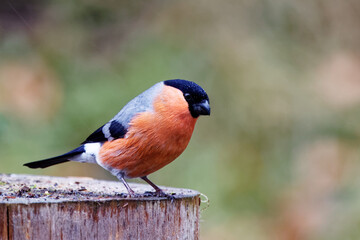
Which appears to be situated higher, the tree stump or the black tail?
the black tail

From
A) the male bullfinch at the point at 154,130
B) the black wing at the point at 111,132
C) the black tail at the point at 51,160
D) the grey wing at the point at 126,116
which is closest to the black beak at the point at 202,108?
the male bullfinch at the point at 154,130

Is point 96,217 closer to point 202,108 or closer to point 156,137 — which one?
point 156,137

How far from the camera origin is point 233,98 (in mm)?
7906

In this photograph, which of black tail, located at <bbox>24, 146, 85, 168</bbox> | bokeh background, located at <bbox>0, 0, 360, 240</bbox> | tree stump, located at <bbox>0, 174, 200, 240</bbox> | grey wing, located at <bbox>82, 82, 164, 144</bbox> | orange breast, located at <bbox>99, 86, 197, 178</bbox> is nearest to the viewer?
tree stump, located at <bbox>0, 174, 200, 240</bbox>

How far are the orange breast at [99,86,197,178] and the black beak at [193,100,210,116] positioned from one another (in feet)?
0.23

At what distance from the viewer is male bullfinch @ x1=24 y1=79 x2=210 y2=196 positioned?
4039 mm

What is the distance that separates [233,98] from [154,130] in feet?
13.2

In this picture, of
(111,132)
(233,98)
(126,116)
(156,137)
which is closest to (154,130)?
(156,137)

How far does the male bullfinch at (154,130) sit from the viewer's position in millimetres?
4039

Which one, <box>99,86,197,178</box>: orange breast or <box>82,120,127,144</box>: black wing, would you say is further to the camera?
<box>82,120,127,144</box>: black wing

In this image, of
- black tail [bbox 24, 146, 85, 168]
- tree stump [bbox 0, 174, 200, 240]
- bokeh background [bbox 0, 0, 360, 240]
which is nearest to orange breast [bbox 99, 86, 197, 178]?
tree stump [bbox 0, 174, 200, 240]

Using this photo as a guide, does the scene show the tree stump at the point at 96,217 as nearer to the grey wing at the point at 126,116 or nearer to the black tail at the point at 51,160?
the grey wing at the point at 126,116

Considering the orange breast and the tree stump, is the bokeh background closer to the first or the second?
the orange breast

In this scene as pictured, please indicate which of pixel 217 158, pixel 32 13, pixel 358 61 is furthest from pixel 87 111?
pixel 358 61
